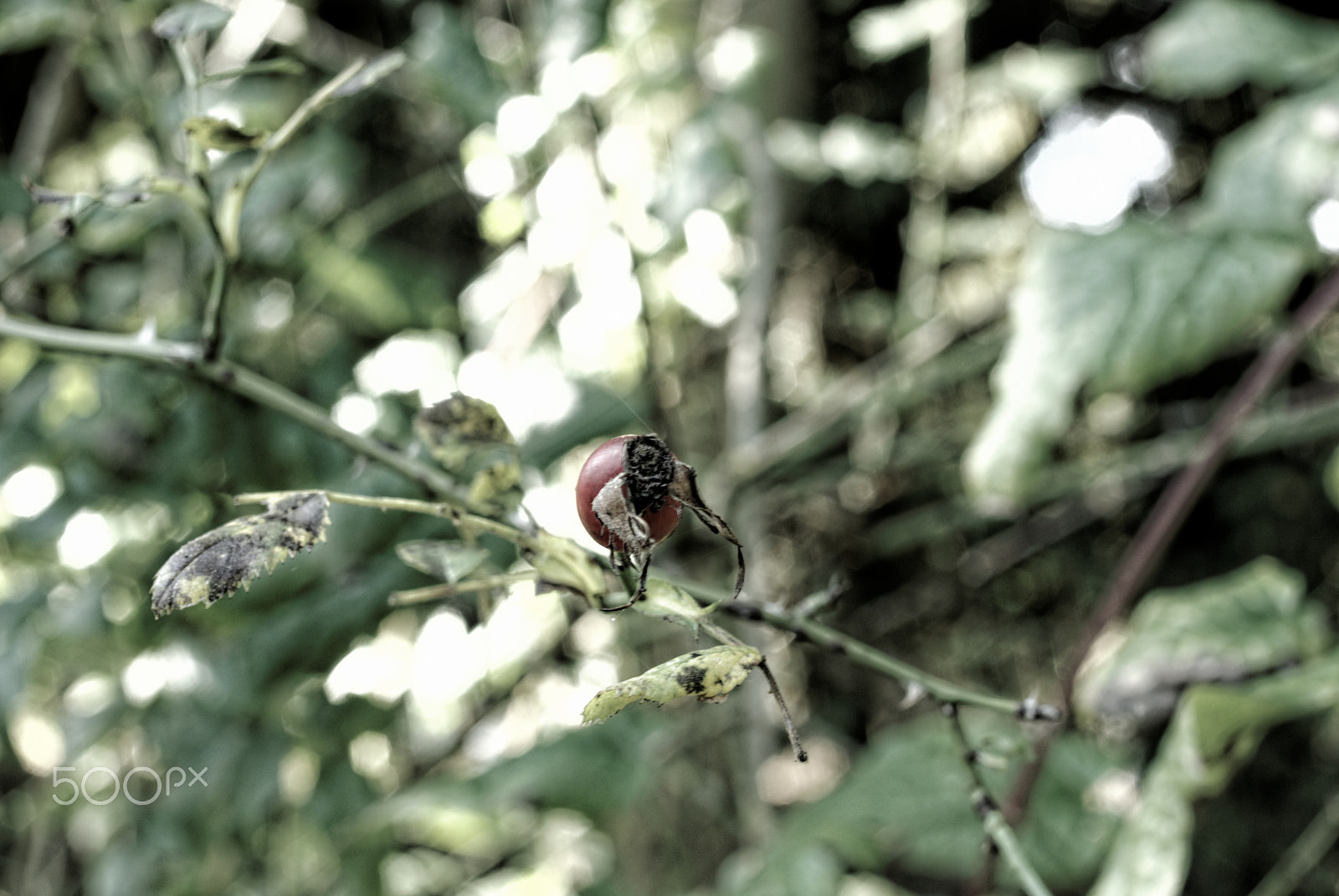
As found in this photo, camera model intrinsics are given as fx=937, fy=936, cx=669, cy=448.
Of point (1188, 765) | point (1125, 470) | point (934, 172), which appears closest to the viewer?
point (1188, 765)

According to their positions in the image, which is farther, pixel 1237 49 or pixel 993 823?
pixel 1237 49

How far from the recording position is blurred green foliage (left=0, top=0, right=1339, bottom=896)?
1.69ft

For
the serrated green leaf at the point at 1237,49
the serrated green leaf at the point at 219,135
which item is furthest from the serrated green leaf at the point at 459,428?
the serrated green leaf at the point at 1237,49

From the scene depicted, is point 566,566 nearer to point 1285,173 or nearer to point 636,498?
point 636,498

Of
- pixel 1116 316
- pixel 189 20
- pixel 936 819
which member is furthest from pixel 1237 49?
pixel 189 20

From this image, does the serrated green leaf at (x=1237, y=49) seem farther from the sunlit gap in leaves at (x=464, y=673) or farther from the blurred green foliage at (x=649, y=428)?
the sunlit gap in leaves at (x=464, y=673)

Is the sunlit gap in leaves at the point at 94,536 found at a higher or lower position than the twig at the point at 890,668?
lower

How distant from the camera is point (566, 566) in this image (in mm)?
230

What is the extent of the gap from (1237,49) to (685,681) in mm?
723

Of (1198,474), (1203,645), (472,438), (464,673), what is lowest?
(464,673)

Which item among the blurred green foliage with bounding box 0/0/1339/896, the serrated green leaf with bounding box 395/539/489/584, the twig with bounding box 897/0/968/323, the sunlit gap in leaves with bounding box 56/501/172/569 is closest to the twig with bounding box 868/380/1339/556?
the blurred green foliage with bounding box 0/0/1339/896

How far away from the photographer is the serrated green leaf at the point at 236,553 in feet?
0.67

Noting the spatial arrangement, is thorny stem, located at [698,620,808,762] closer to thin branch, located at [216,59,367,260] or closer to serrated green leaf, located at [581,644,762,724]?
serrated green leaf, located at [581,644,762,724]

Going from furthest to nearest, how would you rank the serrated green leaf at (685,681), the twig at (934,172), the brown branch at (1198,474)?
the twig at (934,172)
the brown branch at (1198,474)
the serrated green leaf at (685,681)
